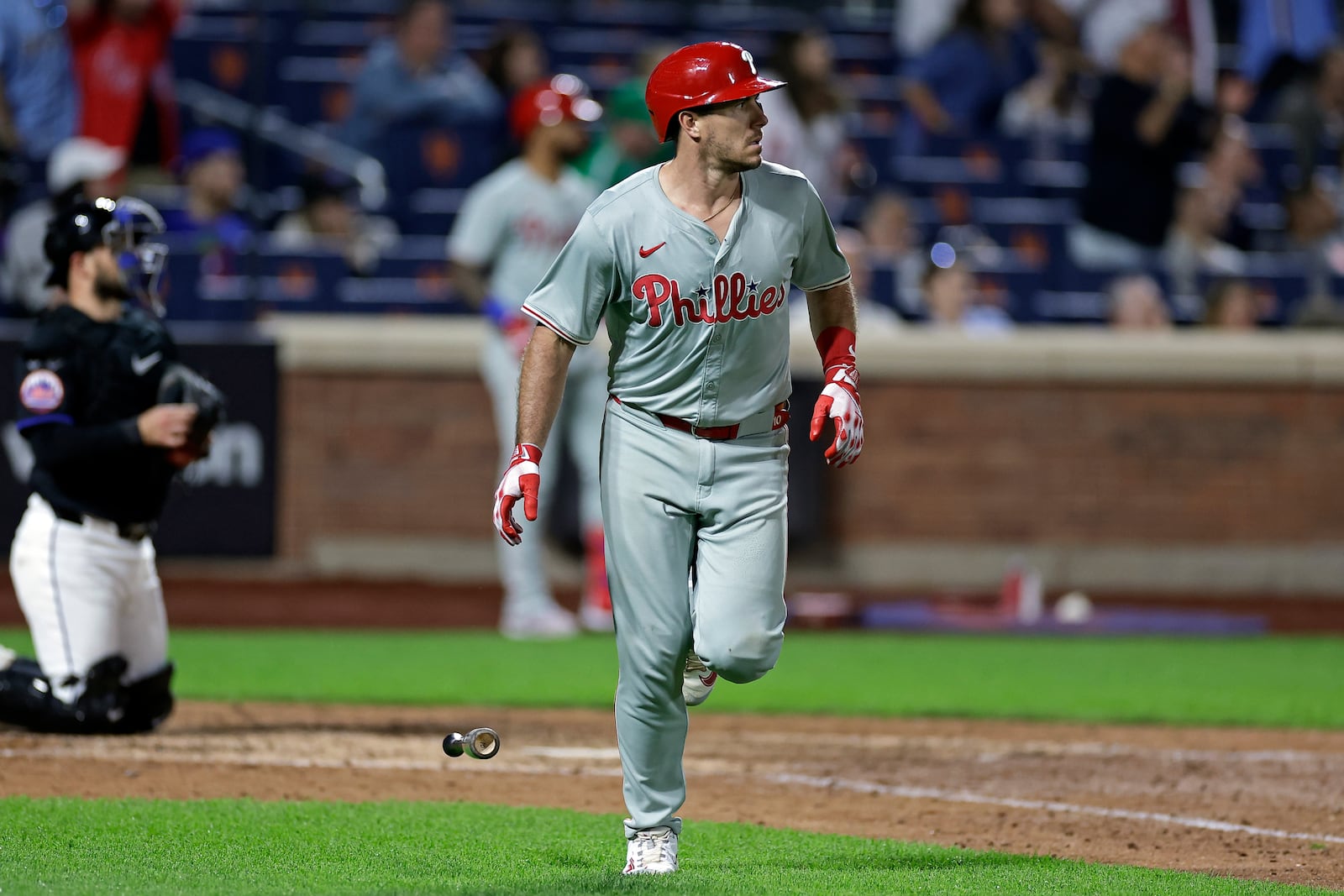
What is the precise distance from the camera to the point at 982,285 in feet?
45.7

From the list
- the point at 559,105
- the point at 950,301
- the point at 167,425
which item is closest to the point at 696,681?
the point at 167,425

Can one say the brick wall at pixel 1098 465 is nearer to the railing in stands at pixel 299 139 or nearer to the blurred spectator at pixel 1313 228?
the blurred spectator at pixel 1313 228

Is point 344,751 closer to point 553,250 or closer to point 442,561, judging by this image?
point 553,250

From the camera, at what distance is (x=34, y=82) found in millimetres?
12539

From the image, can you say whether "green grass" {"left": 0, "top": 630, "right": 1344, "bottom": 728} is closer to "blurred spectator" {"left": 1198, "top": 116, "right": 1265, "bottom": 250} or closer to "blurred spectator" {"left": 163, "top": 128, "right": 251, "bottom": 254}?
"blurred spectator" {"left": 163, "top": 128, "right": 251, "bottom": 254}

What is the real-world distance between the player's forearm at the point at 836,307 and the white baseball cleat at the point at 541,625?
545 centimetres

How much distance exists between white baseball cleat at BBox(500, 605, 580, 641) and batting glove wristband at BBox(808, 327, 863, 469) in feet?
18.0

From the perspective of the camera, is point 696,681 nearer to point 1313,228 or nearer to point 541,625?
point 541,625

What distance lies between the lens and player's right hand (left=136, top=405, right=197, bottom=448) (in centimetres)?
608

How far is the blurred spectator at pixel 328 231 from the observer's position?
515 inches

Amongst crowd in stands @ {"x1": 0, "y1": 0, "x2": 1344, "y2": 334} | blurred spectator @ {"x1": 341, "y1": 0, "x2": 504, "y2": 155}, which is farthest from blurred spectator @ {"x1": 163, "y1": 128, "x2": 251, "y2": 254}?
blurred spectator @ {"x1": 341, "y1": 0, "x2": 504, "y2": 155}

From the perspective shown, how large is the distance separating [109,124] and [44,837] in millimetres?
8772

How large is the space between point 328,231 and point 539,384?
891cm

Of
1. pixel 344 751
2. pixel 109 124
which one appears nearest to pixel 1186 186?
pixel 109 124
